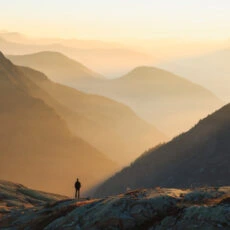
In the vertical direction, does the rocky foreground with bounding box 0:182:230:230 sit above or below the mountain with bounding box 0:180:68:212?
below

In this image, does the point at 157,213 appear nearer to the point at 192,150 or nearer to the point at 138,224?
the point at 138,224

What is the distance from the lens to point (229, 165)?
127 metres

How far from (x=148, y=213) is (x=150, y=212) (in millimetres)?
121

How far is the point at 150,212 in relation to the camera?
2556 cm

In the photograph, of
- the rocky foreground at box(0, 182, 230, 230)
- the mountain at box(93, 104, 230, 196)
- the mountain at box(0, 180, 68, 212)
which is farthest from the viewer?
the mountain at box(93, 104, 230, 196)

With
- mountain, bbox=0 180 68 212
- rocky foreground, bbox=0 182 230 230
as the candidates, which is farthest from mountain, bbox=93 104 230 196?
rocky foreground, bbox=0 182 230 230

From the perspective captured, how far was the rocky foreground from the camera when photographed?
23562mm

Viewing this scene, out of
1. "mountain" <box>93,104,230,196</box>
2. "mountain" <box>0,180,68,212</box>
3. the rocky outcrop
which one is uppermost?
"mountain" <box>93,104,230,196</box>

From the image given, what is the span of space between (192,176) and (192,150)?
1984cm

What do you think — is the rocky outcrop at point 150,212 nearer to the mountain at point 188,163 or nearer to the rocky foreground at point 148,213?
the rocky foreground at point 148,213

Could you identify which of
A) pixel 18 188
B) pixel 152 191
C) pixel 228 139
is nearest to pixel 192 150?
pixel 228 139

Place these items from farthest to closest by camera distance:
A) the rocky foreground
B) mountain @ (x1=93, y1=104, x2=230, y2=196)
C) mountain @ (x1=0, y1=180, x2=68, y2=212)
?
1. mountain @ (x1=93, y1=104, x2=230, y2=196)
2. mountain @ (x1=0, y1=180, x2=68, y2=212)
3. the rocky foreground

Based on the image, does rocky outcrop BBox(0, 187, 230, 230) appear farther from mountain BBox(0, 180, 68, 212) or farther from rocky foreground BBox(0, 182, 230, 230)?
mountain BBox(0, 180, 68, 212)

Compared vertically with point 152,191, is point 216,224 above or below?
below
